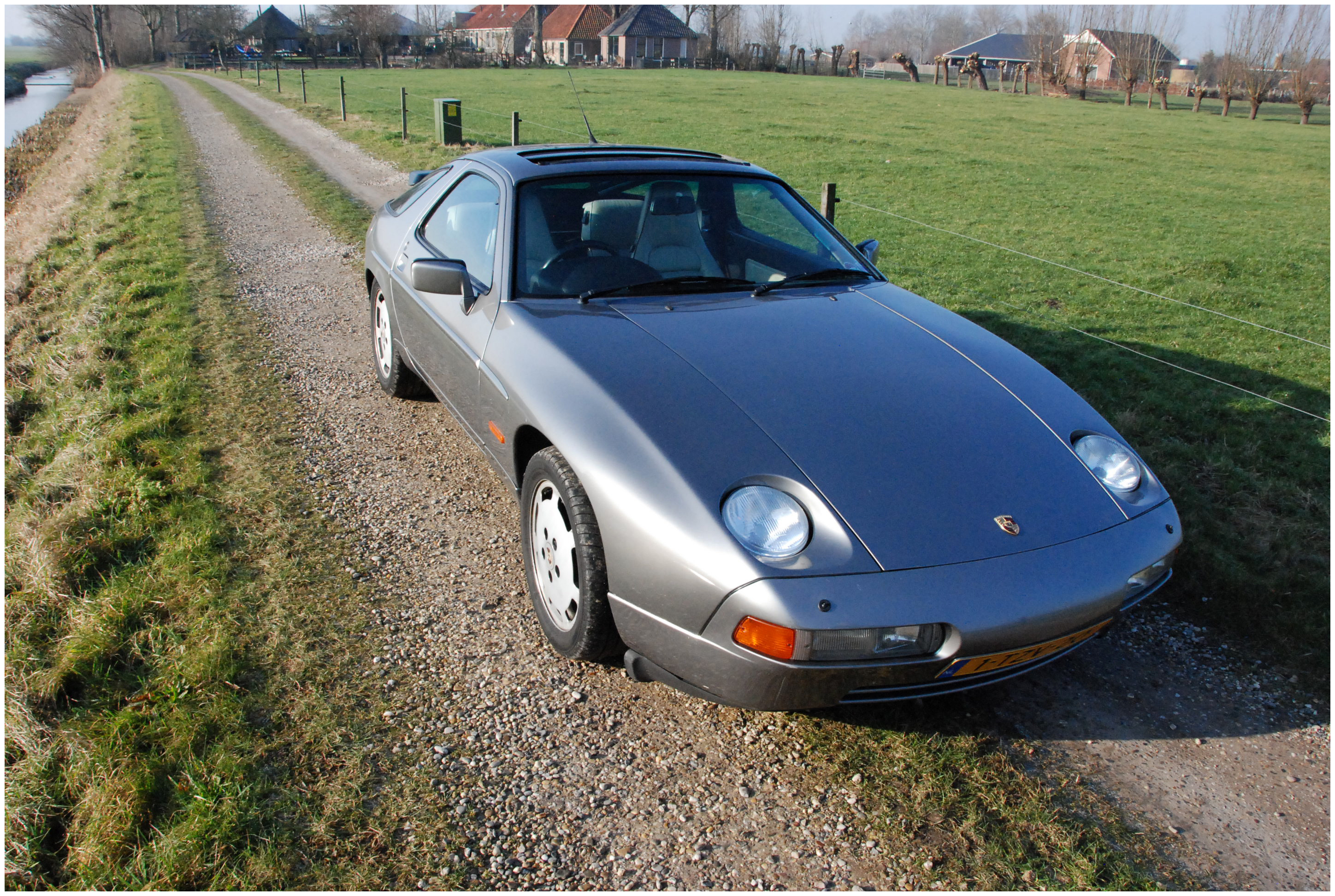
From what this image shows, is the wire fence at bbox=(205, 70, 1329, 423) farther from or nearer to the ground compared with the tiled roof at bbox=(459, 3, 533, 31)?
nearer to the ground

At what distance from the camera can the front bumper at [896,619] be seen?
211cm

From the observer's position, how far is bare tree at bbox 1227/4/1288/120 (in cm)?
3947

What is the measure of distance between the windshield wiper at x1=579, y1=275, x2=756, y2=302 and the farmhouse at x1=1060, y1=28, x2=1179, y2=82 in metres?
49.4

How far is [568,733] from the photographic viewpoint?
8.30 feet

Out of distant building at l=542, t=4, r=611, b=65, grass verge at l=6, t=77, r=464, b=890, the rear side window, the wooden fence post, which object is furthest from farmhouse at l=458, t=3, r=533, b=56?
grass verge at l=6, t=77, r=464, b=890

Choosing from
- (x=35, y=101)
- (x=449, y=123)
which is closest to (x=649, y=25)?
(x=35, y=101)

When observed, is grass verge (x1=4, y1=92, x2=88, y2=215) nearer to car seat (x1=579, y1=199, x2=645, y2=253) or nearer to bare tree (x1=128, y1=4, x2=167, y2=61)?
car seat (x1=579, y1=199, x2=645, y2=253)

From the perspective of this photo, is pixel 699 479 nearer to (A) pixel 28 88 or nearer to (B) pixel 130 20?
(A) pixel 28 88

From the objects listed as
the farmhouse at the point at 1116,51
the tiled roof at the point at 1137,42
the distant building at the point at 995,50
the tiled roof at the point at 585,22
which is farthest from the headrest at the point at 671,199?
the distant building at the point at 995,50

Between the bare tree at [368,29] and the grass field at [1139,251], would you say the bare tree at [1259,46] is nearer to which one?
the grass field at [1139,251]

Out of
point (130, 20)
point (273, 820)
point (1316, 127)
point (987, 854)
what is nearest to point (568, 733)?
point (273, 820)

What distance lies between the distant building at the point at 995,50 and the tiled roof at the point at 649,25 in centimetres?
2363

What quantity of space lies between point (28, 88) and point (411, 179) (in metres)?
62.7

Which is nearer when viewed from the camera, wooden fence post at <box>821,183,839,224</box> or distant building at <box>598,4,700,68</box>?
wooden fence post at <box>821,183,839,224</box>
